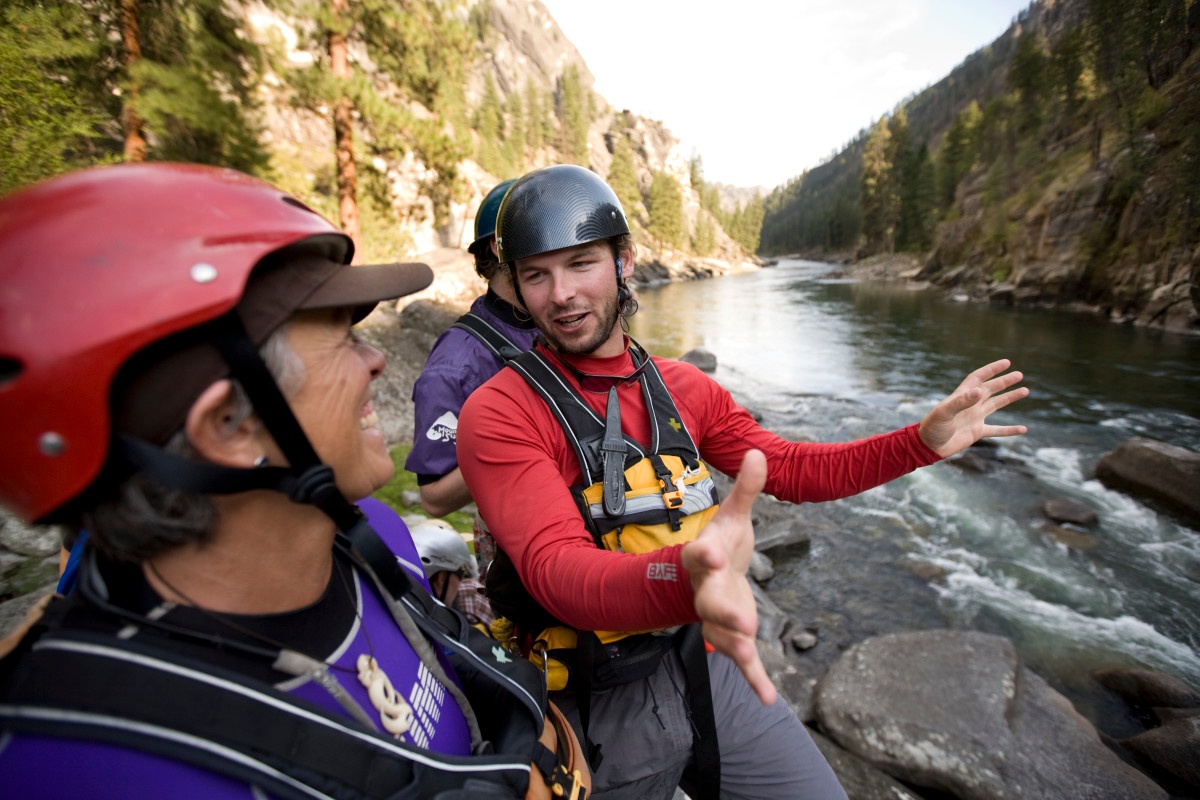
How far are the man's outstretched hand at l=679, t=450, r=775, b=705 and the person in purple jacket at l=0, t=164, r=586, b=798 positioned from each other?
0.74 meters

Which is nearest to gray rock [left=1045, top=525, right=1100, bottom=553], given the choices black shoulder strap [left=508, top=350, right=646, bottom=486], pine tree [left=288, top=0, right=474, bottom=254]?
black shoulder strap [left=508, top=350, right=646, bottom=486]

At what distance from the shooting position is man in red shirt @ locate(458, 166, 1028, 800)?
4.99 feet

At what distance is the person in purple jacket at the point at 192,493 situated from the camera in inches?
35.2

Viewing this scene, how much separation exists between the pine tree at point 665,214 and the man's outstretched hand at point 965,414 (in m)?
81.0

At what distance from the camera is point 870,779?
11.8 ft

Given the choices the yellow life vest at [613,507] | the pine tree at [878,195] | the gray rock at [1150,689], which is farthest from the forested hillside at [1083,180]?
the yellow life vest at [613,507]

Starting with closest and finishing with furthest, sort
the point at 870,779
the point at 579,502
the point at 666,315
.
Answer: the point at 579,502, the point at 870,779, the point at 666,315

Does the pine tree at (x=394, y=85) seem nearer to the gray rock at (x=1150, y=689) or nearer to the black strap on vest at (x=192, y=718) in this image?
the black strap on vest at (x=192, y=718)

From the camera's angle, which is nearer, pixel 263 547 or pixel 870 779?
pixel 263 547

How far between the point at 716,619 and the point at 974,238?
5607 centimetres

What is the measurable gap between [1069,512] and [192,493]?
11.2m

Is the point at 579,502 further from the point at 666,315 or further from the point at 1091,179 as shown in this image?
the point at 1091,179

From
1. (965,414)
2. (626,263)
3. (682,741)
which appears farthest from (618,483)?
(965,414)

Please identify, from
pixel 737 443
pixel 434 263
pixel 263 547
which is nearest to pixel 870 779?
pixel 737 443
